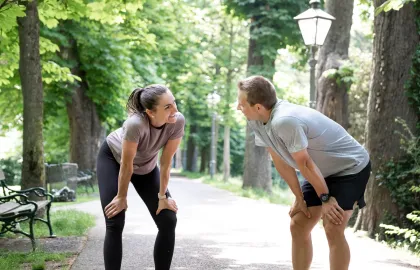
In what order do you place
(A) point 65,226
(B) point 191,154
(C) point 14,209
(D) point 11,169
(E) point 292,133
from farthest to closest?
1. (B) point 191,154
2. (D) point 11,169
3. (A) point 65,226
4. (C) point 14,209
5. (E) point 292,133

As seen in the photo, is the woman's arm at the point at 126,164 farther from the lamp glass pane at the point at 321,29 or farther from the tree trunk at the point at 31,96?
the lamp glass pane at the point at 321,29

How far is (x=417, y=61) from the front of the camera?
9.66 m

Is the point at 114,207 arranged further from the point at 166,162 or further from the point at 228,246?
the point at 228,246

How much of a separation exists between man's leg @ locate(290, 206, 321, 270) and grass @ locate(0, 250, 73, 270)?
2.71 m

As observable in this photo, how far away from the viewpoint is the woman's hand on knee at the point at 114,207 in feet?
16.7

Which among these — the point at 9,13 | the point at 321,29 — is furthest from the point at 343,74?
the point at 9,13

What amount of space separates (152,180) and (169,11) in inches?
851

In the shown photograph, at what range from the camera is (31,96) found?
1066cm

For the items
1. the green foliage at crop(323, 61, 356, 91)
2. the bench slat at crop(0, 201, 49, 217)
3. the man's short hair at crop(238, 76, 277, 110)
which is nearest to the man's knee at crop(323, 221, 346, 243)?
the man's short hair at crop(238, 76, 277, 110)

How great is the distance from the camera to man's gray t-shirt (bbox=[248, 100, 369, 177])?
463cm

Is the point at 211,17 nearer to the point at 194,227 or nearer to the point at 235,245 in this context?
the point at 194,227

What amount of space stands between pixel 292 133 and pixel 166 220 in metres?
1.29

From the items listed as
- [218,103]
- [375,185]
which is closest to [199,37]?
[218,103]

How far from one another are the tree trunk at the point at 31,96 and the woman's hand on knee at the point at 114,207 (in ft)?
Answer: 19.3
